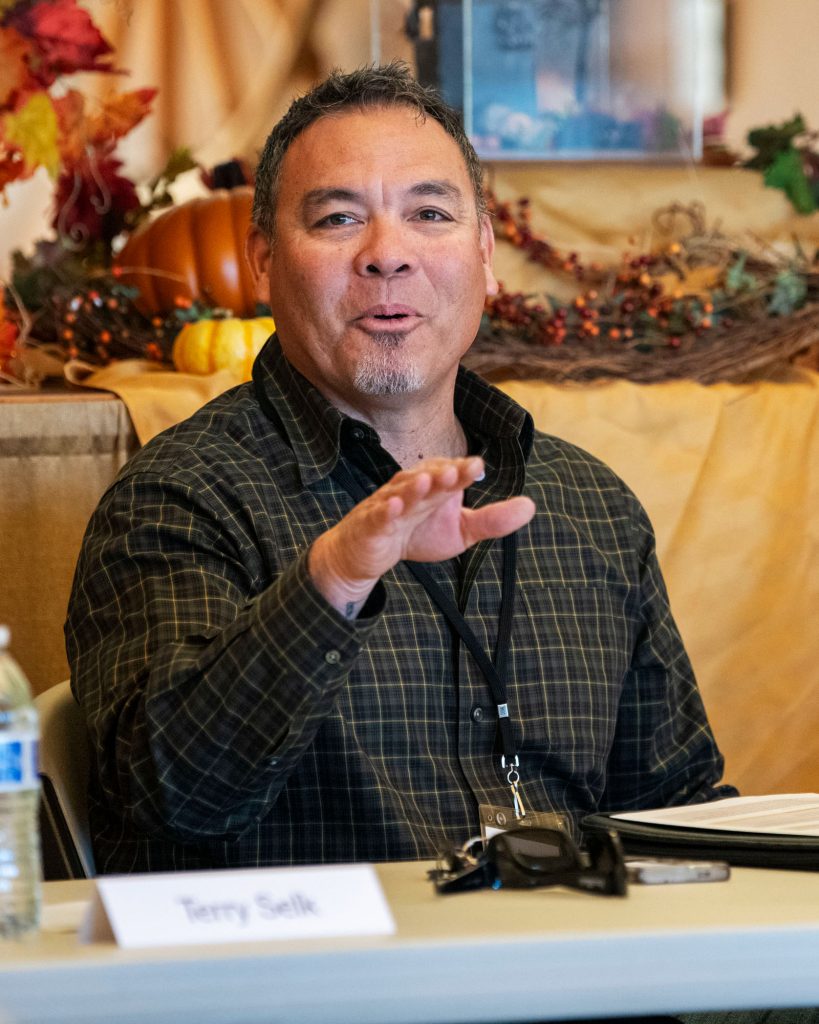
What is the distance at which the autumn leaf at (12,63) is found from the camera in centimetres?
216

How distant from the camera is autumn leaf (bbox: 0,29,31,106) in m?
2.16

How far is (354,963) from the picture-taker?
750mm

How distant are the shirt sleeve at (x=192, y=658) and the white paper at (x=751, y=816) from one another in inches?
11.1

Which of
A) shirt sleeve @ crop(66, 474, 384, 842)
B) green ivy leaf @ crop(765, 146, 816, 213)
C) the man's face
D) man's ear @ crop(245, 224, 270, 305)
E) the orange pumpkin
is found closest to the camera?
shirt sleeve @ crop(66, 474, 384, 842)

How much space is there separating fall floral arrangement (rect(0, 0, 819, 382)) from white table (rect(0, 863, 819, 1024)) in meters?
1.51

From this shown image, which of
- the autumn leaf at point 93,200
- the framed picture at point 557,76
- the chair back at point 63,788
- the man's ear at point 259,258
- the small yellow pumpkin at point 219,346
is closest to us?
Answer: the chair back at point 63,788

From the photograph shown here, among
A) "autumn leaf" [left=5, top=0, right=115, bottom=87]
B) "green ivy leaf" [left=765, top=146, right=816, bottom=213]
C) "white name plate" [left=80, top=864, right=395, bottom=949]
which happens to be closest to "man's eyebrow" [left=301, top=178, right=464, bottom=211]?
"autumn leaf" [left=5, top=0, right=115, bottom=87]

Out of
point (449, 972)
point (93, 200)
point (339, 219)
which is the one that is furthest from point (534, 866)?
point (93, 200)

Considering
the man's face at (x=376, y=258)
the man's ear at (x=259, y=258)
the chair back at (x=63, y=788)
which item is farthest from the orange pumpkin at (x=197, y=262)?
the chair back at (x=63, y=788)

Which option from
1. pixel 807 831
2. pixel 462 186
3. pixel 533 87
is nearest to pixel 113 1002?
pixel 807 831

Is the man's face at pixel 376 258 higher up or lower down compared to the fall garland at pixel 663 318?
higher up

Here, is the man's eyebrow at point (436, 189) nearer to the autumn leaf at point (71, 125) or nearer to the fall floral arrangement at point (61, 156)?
the fall floral arrangement at point (61, 156)

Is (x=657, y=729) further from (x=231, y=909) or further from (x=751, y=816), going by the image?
(x=231, y=909)

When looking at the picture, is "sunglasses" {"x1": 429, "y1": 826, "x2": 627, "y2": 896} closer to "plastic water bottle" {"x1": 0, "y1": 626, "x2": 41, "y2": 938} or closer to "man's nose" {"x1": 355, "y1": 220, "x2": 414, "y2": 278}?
"plastic water bottle" {"x1": 0, "y1": 626, "x2": 41, "y2": 938}
